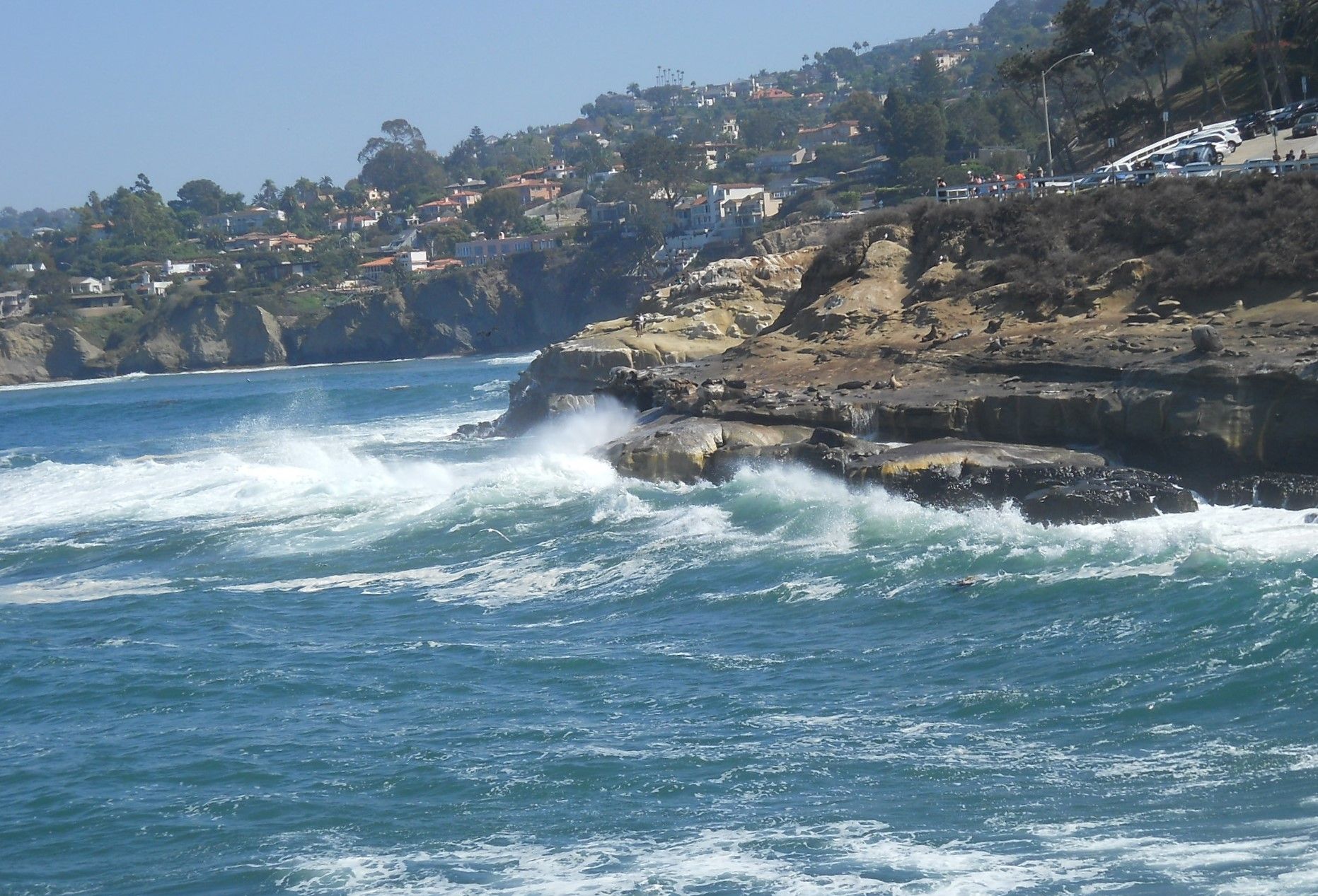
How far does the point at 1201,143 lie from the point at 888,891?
1240 inches

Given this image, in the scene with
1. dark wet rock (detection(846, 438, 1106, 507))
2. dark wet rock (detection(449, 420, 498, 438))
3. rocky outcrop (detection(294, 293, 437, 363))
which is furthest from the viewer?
rocky outcrop (detection(294, 293, 437, 363))

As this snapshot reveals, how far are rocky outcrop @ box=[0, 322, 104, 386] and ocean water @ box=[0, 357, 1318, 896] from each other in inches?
3779

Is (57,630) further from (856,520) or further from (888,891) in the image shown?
(888,891)

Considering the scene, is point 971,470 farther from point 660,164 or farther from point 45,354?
point 45,354

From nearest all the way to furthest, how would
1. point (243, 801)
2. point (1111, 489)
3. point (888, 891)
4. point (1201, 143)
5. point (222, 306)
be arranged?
point (888, 891) < point (243, 801) < point (1111, 489) < point (1201, 143) < point (222, 306)

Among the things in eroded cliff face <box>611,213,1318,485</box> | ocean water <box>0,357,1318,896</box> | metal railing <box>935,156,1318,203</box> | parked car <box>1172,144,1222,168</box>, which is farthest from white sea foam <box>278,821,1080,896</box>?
parked car <box>1172,144,1222,168</box>

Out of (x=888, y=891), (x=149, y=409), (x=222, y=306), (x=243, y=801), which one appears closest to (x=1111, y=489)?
(x=888, y=891)

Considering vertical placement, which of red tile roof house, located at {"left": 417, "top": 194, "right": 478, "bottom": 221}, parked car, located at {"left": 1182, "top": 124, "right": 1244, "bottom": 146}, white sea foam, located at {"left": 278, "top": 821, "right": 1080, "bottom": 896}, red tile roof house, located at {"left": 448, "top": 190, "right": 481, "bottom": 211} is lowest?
white sea foam, located at {"left": 278, "top": 821, "right": 1080, "bottom": 896}

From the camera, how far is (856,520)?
20.8 metres

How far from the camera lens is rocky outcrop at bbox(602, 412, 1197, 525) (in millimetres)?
18859

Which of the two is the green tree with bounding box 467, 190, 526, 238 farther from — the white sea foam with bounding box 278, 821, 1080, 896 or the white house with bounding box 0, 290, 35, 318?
the white sea foam with bounding box 278, 821, 1080, 896

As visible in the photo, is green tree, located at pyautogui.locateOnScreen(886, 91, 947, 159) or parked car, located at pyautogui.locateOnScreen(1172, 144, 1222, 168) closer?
parked car, located at pyautogui.locateOnScreen(1172, 144, 1222, 168)

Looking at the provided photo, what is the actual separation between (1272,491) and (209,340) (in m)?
108

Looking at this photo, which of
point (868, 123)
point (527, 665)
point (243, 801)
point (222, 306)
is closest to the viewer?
point (243, 801)
